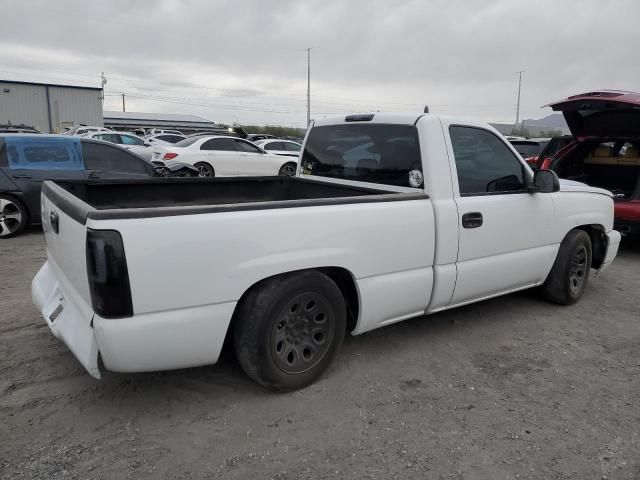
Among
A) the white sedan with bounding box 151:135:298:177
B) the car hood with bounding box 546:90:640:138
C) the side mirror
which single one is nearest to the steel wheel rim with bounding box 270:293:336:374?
the side mirror

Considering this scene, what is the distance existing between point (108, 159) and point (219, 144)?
6776mm

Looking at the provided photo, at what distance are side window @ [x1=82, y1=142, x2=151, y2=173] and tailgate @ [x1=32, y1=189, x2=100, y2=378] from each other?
515cm

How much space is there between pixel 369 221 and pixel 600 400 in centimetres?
189

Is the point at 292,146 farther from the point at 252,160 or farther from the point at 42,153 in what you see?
the point at 42,153

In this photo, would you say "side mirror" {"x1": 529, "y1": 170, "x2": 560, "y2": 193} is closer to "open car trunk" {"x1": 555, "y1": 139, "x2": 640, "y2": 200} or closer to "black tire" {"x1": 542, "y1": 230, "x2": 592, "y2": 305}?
"black tire" {"x1": 542, "y1": 230, "x2": 592, "y2": 305}

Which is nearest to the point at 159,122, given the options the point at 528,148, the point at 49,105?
the point at 49,105

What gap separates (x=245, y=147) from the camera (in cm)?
1552

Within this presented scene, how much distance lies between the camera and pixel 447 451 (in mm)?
2693

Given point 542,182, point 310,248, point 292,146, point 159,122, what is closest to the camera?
point 310,248

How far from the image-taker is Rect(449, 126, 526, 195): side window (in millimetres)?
3826

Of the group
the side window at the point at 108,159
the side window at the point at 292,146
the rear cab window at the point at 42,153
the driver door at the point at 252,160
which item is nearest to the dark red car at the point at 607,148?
the side window at the point at 108,159

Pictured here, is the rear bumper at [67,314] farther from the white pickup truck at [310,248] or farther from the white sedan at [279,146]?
the white sedan at [279,146]

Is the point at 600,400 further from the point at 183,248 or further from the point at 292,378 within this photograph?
the point at 183,248

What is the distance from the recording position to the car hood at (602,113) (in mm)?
6234
